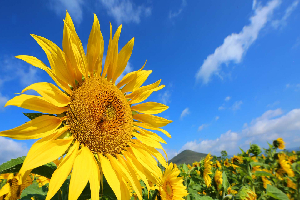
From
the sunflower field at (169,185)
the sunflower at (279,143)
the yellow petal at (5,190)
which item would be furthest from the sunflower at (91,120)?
the sunflower at (279,143)

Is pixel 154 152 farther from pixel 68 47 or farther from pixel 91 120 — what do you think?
pixel 68 47

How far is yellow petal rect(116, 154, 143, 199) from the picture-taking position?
1491mm

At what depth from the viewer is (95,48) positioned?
1.67m

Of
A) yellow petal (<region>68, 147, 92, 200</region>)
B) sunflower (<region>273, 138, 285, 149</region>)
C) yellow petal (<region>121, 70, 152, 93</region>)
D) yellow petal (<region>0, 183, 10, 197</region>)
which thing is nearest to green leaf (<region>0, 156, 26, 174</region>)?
yellow petal (<region>68, 147, 92, 200</region>)

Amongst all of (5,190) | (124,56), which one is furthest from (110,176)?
(5,190)

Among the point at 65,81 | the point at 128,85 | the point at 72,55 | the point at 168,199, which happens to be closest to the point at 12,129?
the point at 65,81

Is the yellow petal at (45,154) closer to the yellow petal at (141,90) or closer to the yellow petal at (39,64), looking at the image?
the yellow petal at (39,64)

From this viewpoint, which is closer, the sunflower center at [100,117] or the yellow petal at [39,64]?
the yellow petal at [39,64]

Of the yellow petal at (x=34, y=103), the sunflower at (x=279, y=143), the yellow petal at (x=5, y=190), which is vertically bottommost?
the yellow petal at (x=5, y=190)

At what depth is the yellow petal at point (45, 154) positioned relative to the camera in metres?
1.05

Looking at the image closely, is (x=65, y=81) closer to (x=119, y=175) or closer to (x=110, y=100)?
(x=110, y=100)

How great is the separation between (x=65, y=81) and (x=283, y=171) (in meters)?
11.3

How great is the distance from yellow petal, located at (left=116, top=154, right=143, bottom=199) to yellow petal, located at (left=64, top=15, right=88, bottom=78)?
0.85 metres

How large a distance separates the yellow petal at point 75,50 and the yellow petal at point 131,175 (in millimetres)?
852
